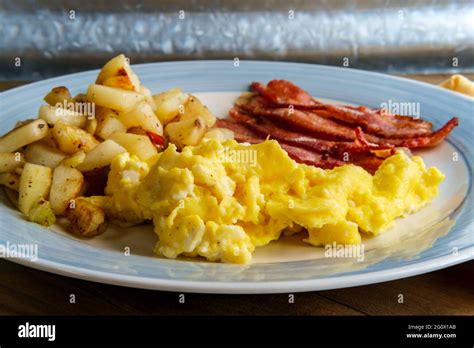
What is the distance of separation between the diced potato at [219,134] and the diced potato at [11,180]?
666 millimetres

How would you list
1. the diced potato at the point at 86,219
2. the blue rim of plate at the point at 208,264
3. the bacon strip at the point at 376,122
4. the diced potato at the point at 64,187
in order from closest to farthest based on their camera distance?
1. the blue rim of plate at the point at 208,264
2. the diced potato at the point at 86,219
3. the diced potato at the point at 64,187
4. the bacon strip at the point at 376,122

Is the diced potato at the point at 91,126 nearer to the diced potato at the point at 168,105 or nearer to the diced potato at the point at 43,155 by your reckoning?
the diced potato at the point at 43,155

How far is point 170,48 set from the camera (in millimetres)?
4523

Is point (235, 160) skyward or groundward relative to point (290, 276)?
skyward

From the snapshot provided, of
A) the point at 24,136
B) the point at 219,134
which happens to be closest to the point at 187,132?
the point at 219,134

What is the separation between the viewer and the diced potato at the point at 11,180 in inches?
90.5

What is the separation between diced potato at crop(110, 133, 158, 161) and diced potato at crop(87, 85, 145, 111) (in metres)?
0.13

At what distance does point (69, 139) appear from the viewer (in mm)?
2330

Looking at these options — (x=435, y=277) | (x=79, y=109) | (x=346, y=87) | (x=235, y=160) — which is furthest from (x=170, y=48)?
(x=435, y=277)

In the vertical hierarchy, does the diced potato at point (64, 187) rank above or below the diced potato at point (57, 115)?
below

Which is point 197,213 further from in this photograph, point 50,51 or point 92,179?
point 50,51

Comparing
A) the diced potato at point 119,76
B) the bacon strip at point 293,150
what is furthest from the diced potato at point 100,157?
the bacon strip at point 293,150

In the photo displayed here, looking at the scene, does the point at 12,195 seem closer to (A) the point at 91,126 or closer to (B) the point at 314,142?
(A) the point at 91,126

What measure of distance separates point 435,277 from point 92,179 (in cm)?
109
